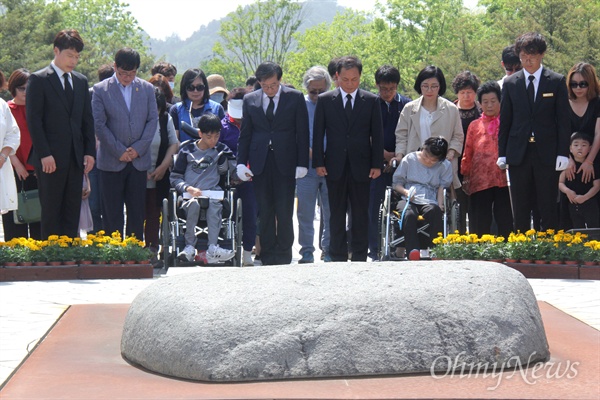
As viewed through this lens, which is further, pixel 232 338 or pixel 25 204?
pixel 25 204

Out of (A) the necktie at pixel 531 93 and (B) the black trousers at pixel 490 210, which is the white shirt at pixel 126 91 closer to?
(B) the black trousers at pixel 490 210

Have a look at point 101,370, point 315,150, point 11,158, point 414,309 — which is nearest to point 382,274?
point 414,309

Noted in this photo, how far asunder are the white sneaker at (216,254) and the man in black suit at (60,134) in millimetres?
1454

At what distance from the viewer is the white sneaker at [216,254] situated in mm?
11516

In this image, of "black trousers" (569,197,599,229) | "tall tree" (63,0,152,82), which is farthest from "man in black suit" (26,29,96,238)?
"tall tree" (63,0,152,82)

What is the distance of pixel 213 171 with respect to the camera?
11.8 m

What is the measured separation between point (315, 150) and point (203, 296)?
5.81 meters

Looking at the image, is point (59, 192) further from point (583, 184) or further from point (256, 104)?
point (583, 184)

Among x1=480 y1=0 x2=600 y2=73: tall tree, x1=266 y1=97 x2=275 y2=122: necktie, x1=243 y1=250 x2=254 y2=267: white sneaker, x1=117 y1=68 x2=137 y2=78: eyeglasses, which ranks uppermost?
x1=480 y1=0 x2=600 y2=73: tall tree

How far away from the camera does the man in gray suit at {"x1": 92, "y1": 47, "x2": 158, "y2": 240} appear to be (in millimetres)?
11664

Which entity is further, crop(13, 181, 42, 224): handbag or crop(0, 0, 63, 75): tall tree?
crop(0, 0, 63, 75): tall tree

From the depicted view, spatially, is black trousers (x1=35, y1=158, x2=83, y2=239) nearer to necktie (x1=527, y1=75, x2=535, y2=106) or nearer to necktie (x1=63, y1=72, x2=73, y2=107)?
necktie (x1=63, y1=72, x2=73, y2=107)

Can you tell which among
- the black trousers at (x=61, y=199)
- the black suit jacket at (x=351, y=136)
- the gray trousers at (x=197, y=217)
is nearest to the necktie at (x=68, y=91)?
the black trousers at (x=61, y=199)

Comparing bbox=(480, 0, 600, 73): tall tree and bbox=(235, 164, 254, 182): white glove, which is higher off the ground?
bbox=(480, 0, 600, 73): tall tree
